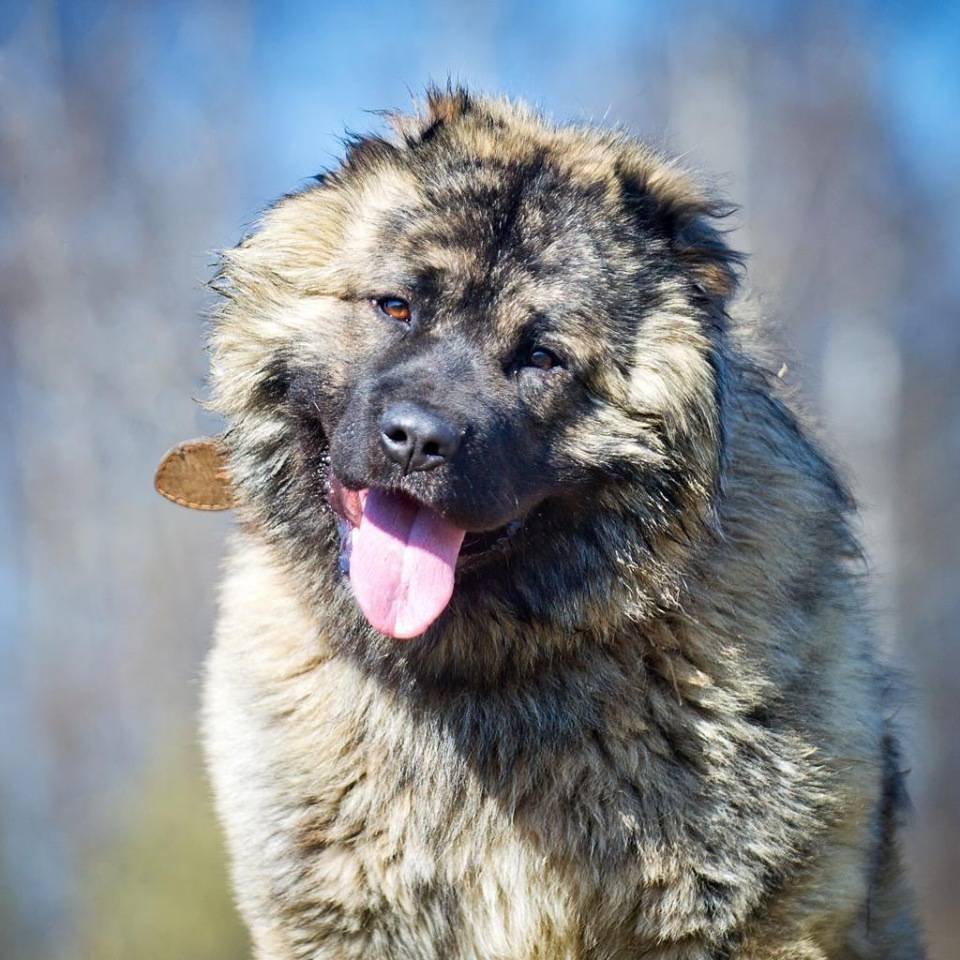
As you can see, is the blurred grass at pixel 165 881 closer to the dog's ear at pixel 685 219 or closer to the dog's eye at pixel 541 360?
the dog's eye at pixel 541 360

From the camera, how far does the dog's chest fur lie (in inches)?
117

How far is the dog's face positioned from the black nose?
0.01 m

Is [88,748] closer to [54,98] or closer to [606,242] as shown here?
[54,98]

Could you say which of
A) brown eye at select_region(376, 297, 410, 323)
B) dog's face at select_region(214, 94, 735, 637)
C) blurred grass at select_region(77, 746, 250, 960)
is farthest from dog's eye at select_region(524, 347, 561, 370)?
blurred grass at select_region(77, 746, 250, 960)

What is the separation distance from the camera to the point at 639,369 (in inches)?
119

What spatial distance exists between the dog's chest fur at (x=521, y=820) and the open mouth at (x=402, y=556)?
14.6 inches

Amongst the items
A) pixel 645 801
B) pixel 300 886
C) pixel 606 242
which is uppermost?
pixel 606 242

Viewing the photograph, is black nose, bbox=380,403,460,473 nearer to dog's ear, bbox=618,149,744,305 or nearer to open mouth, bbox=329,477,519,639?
open mouth, bbox=329,477,519,639

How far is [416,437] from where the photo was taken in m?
2.72

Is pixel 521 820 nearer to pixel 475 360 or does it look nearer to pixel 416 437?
pixel 416 437

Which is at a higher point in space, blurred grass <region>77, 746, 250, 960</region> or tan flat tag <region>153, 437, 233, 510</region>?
tan flat tag <region>153, 437, 233, 510</region>

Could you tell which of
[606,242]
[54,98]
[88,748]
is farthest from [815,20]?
[606,242]

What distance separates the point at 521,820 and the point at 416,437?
0.99 meters

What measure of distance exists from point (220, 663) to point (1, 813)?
670 cm
